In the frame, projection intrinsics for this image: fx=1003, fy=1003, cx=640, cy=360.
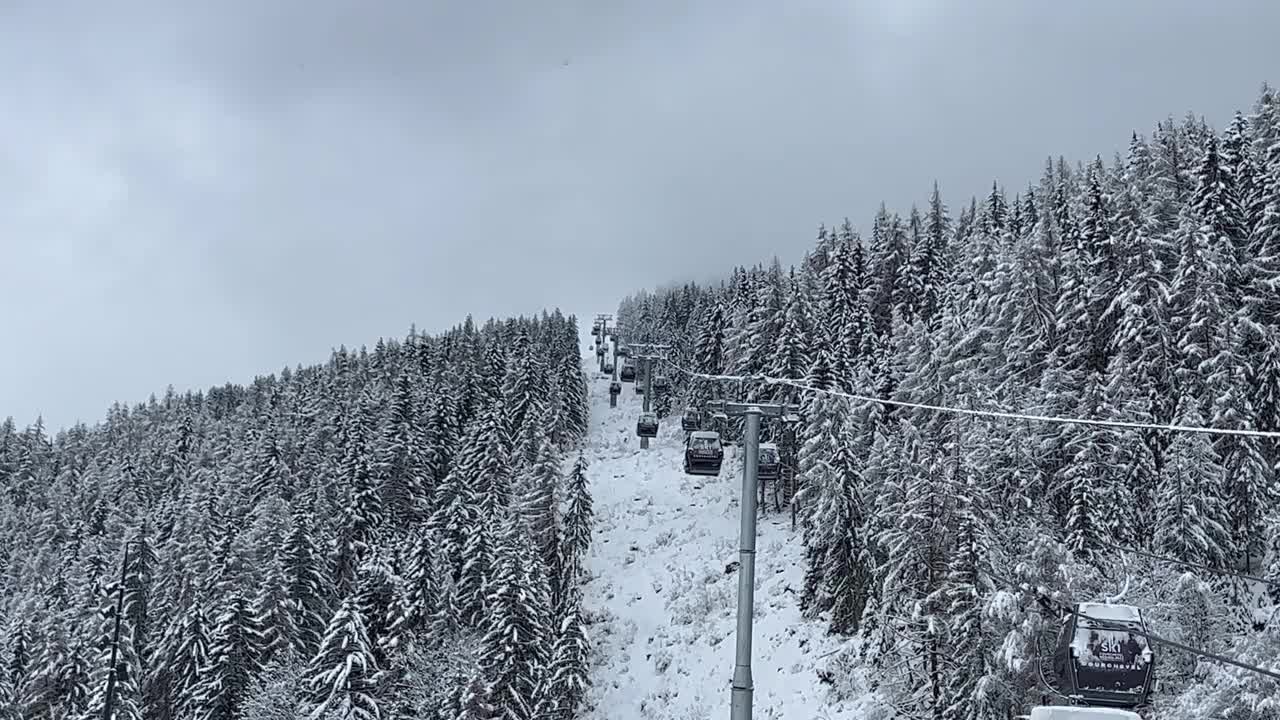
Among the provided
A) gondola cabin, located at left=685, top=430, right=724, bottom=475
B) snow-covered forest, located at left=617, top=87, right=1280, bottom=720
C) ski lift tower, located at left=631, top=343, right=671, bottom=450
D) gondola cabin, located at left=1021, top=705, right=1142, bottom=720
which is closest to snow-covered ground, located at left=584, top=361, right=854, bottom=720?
snow-covered forest, located at left=617, top=87, right=1280, bottom=720

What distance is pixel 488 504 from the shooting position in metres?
67.4

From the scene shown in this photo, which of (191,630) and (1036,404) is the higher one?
(1036,404)

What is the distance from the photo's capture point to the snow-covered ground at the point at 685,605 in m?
51.5

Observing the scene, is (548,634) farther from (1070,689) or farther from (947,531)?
(1070,689)

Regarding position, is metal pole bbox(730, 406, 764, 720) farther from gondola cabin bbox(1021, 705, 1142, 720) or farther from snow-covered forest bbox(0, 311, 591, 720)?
snow-covered forest bbox(0, 311, 591, 720)

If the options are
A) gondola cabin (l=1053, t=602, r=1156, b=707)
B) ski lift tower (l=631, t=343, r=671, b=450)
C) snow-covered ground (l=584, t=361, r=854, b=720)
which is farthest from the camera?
snow-covered ground (l=584, t=361, r=854, b=720)

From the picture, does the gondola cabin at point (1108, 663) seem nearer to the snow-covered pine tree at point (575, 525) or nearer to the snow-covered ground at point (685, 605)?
the snow-covered ground at point (685, 605)

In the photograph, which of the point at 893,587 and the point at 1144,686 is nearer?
the point at 1144,686

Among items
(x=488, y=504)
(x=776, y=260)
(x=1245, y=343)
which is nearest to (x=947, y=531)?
(x=1245, y=343)

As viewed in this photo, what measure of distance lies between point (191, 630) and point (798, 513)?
37.8 metres

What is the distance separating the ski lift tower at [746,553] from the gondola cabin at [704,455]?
10815 mm

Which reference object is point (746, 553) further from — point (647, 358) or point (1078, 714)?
point (647, 358)

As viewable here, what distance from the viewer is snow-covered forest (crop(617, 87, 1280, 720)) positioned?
3103cm

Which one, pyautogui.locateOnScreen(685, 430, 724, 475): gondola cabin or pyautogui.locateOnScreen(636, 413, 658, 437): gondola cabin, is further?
pyautogui.locateOnScreen(636, 413, 658, 437): gondola cabin
